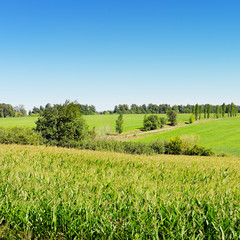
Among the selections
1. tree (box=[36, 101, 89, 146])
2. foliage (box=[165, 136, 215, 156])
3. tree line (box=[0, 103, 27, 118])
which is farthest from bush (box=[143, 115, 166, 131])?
tree line (box=[0, 103, 27, 118])

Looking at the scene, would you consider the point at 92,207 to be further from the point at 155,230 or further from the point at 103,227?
the point at 155,230

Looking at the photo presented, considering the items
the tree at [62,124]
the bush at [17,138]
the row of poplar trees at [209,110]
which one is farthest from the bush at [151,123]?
the bush at [17,138]

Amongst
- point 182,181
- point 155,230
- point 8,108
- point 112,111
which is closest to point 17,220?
point 155,230

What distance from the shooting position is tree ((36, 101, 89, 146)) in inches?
1294

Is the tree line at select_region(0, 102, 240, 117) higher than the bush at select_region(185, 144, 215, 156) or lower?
higher

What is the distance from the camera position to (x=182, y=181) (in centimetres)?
455

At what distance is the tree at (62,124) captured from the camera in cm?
3288

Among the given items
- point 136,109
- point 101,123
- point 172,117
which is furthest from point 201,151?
point 136,109

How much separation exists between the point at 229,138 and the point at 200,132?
12.3 m

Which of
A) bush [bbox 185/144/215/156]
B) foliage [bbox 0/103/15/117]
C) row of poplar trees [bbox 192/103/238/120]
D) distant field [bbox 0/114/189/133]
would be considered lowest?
bush [bbox 185/144/215/156]

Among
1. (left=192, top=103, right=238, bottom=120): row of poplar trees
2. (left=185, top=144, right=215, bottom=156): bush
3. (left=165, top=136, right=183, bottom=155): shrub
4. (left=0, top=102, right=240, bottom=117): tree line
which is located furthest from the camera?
(left=0, top=102, right=240, bottom=117): tree line

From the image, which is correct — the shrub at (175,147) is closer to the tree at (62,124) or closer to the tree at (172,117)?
the tree at (62,124)

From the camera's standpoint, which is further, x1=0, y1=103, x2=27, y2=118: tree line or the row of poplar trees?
x1=0, y1=103, x2=27, y2=118: tree line

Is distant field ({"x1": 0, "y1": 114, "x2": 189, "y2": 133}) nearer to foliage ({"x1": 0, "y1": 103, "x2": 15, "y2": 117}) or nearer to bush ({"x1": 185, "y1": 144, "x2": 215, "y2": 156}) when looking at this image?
foliage ({"x1": 0, "y1": 103, "x2": 15, "y2": 117})
